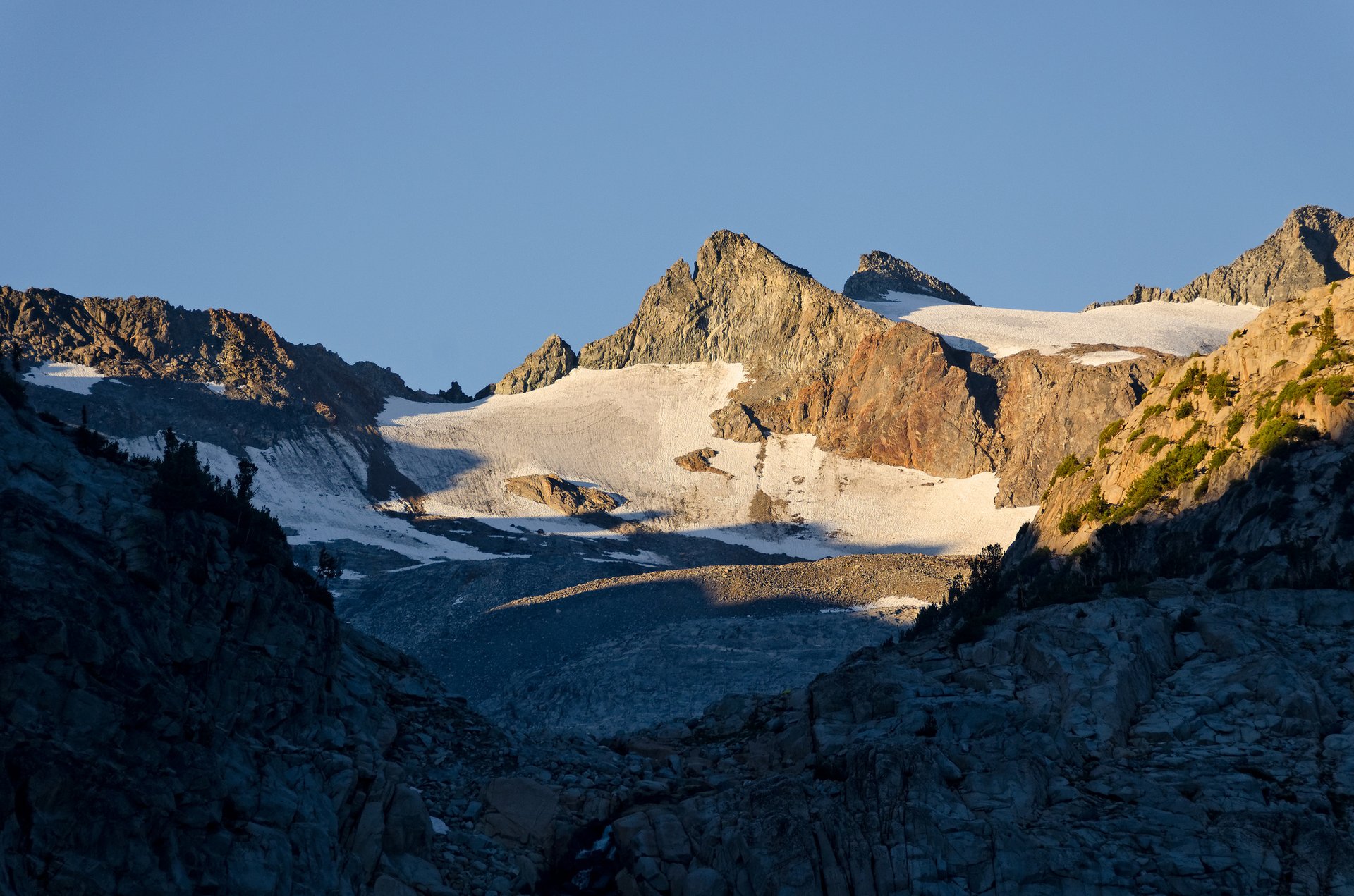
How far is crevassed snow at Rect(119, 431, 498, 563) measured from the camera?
572 feet

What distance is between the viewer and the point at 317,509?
187750 mm

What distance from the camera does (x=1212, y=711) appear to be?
136 ft

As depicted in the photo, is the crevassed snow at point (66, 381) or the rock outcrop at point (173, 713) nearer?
the rock outcrop at point (173, 713)

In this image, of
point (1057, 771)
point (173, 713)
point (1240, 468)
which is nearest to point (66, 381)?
point (1240, 468)

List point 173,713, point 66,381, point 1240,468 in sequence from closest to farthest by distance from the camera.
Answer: point 173,713 → point 1240,468 → point 66,381

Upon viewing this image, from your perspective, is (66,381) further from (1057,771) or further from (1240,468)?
(1057,771)

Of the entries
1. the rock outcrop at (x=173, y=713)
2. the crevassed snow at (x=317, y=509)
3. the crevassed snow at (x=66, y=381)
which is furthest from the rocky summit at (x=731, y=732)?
the crevassed snow at (x=66, y=381)

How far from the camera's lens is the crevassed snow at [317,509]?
17438cm

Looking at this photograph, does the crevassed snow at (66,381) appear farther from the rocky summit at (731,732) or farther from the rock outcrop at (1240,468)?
the rocky summit at (731,732)

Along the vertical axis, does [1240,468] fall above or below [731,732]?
above

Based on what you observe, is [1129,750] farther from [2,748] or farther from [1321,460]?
[2,748]

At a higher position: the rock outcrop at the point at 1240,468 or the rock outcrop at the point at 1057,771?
the rock outcrop at the point at 1240,468

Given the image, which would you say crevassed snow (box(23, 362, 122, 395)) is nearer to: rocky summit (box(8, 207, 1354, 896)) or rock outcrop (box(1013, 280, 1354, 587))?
rock outcrop (box(1013, 280, 1354, 587))

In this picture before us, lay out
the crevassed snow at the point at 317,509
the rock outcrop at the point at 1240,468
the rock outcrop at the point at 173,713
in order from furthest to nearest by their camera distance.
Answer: the crevassed snow at the point at 317,509 → the rock outcrop at the point at 1240,468 → the rock outcrop at the point at 173,713
